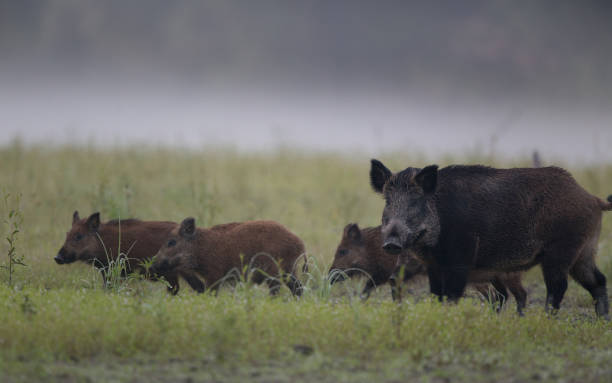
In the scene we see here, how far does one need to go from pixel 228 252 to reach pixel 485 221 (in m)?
3.31

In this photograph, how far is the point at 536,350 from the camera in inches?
244

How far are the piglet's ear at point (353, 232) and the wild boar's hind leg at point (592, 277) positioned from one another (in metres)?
2.89

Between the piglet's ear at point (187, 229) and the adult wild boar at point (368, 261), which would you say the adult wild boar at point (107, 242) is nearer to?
the piglet's ear at point (187, 229)

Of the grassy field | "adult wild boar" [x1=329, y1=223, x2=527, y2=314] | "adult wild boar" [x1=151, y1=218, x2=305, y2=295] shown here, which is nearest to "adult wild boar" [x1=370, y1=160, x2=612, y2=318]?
the grassy field

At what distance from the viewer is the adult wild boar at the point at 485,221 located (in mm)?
7324

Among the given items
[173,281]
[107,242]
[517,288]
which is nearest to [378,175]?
[517,288]

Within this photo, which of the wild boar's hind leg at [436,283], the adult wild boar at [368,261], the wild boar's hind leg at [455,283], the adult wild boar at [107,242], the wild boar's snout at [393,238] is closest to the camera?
the wild boar's snout at [393,238]

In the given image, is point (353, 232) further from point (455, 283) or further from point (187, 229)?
point (455, 283)

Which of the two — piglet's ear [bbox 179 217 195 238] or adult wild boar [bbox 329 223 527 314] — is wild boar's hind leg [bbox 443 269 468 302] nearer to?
adult wild boar [bbox 329 223 527 314]

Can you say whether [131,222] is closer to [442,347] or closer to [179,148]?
[442,347]

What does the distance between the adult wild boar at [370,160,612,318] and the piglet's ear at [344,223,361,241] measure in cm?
187

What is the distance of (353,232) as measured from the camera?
9742 mm

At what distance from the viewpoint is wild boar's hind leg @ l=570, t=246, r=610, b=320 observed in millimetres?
8023

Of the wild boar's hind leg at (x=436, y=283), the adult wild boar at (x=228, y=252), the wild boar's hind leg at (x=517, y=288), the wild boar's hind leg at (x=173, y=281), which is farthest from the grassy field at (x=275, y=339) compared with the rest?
the wild boar's hind leg at (x=173, y=281)
